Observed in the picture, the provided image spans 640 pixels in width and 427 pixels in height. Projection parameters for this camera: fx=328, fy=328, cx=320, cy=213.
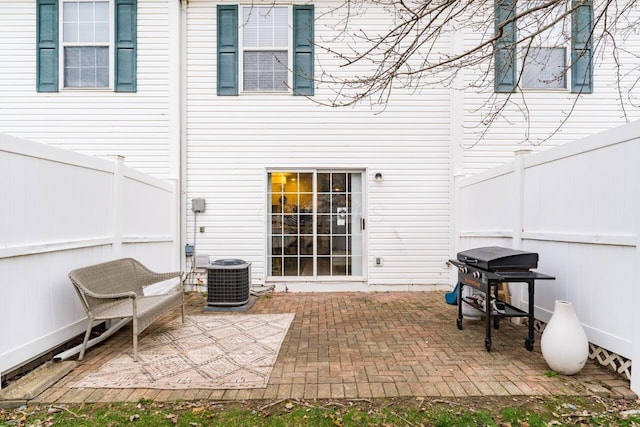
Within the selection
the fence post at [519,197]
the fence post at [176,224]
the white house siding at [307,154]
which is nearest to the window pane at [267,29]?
the white house siding at [307,154]

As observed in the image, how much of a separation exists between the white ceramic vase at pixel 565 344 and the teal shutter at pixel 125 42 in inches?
287

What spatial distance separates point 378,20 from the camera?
6.15 metres

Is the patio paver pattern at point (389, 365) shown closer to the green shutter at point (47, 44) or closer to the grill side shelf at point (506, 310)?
the grill side shelf at point (506, 310)

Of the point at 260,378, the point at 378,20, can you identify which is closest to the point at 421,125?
the point at 378,20

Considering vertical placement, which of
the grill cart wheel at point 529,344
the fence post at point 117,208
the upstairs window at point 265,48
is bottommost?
the grill cart wheel at point 529,344

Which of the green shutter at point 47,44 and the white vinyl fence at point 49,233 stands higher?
the green shutter at point 47,44

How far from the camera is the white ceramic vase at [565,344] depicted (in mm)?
2822

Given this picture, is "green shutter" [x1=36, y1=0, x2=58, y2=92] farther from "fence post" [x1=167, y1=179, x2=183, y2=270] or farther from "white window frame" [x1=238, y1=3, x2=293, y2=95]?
"white window frame" [x1=238, y1=3, x2=293, y2=95]

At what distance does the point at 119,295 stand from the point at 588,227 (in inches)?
180

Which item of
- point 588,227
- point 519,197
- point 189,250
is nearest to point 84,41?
point 189,250

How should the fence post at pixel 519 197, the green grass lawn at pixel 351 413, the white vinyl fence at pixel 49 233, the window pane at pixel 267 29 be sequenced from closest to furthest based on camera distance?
the green grass lawn at pixel 351 413 → the white vinyl fence at pixel 49 233 → the fence post at pixel 519 197 → the window pane at pixel 267 29

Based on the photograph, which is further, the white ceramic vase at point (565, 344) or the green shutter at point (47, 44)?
the green shutter at point (47, 44)

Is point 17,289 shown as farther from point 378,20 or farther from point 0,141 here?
point 378,20

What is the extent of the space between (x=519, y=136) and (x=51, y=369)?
7500mm
